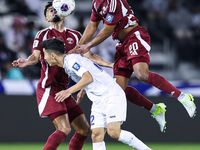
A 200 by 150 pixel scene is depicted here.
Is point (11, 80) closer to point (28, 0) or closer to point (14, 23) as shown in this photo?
point (14, 23)

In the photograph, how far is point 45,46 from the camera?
446cm

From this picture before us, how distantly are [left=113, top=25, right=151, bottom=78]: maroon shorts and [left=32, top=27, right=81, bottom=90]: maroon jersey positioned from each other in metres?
0.65

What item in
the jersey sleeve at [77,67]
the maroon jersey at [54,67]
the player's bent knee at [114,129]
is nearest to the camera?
the jersey sleeve at [77,67]

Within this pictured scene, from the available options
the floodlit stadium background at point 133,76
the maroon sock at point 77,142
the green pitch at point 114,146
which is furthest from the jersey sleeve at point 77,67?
the floodlit stadium background at point 133,76

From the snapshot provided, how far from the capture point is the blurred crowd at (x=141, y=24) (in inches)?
314

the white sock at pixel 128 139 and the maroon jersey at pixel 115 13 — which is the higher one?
the maroon jersey at pixel 115 13

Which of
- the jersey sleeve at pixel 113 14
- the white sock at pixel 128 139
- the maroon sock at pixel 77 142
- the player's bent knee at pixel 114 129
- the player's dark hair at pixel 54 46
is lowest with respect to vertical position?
the maroon sock at pixel 77 142

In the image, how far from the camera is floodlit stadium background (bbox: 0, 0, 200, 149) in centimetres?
695

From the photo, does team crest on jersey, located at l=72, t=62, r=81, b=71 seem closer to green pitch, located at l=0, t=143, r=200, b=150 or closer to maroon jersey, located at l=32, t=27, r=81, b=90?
maroon jersey, located at l=32, t=27, r=81, b=90

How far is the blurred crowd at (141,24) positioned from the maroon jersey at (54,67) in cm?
235

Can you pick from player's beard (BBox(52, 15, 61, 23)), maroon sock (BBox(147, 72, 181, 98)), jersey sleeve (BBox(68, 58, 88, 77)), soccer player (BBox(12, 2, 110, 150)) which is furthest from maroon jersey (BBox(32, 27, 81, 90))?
maroon sock (BBox(147, 72, 181, 98))

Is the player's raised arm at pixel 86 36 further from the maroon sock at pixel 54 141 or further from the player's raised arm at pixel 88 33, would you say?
the maroon sock at pixel 54 141

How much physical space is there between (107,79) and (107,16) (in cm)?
83

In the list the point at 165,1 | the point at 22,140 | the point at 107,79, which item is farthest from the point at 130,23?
the point at 165,1
